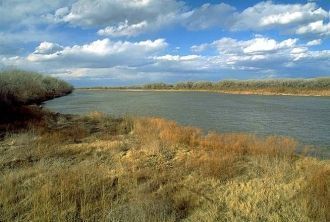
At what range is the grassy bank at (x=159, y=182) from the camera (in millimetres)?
7035

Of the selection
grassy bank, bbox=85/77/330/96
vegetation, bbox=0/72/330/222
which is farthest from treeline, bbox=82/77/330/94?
vegetation, bbox=0/72/330/222

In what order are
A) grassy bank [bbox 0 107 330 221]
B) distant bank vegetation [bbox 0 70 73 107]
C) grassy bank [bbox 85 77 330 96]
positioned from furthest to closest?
grassy bank [bbox 85 77 330 96] → distant bank vegetation [bbox 0 70 73 107] → grassy bank [bbox 0 107 330 221]

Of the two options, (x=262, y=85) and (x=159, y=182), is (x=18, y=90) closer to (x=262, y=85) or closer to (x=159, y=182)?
(x=159, y=182)

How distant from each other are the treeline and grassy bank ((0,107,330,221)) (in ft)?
282

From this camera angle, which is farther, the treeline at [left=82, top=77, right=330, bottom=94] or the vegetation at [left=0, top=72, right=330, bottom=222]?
the treeline at [left=82, top=77, right=330, bottom=94]

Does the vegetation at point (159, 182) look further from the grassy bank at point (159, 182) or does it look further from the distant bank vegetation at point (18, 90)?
the distant bank vegetation at point (18, 90)

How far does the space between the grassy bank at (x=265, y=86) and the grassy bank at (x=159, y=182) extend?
263ft

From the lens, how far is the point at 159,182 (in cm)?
890

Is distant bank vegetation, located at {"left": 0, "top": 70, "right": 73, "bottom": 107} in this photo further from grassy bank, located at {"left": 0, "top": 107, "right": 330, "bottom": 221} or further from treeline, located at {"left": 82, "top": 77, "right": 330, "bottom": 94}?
treeline, located at {"left": 82, "top": 77, "right": 330, "bottom": 94}

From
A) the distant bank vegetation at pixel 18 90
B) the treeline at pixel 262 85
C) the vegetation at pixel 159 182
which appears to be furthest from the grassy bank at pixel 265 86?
the vegetation at pixel 159 182

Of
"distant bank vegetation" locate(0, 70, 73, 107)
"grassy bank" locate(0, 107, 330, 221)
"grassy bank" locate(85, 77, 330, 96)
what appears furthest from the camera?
"grassy bank" locate(85, 77, 330, 96)

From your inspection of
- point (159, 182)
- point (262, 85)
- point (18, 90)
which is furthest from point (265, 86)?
point (159, 182)

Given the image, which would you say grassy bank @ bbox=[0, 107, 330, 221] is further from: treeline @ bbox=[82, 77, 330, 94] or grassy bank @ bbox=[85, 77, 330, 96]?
treeline @ bbox=[82, 77, 330, 94]

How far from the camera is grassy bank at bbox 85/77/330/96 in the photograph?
93500 mm
